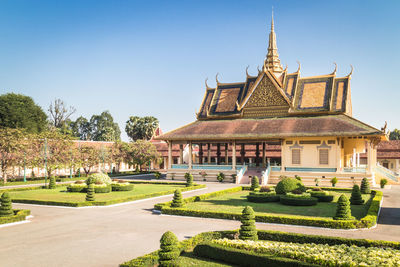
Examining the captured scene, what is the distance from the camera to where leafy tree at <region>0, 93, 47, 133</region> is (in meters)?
61.4

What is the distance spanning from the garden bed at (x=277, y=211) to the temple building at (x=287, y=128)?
27.8 feet

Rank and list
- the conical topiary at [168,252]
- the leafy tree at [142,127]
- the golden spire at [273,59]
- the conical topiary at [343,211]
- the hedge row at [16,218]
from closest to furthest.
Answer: the conical topiary at [168,252], the conical topiary at [343,211], the hedge row at [16,218], the golden spire at [273,59], the leafy tree at [142,127]

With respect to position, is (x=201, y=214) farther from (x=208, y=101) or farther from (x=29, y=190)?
(x=208, y=101)

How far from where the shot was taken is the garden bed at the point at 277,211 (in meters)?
16.0

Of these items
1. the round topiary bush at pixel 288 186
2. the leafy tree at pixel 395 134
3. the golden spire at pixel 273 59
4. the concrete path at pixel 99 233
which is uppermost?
the golden spire at pixel 273 59

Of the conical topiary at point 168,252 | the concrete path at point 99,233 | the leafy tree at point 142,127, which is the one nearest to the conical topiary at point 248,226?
the concrete path at point 99,233

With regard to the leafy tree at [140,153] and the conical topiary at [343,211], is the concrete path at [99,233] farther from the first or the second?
the leafy tree at [140,153]

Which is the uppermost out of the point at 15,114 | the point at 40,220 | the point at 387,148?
the point at 15,114

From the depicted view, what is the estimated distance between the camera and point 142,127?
Result: 247 feet

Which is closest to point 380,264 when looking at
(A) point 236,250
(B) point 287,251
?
(B) point 287,251

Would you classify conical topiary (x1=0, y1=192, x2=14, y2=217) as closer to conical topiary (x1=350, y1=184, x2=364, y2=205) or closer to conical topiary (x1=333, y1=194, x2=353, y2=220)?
conical topiary (x1=333, y1=194, x2=353, y2=220)

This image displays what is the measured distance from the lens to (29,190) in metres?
32.6

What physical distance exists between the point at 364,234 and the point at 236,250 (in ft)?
21.9

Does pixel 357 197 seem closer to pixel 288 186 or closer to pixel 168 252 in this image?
pixel 288 186
